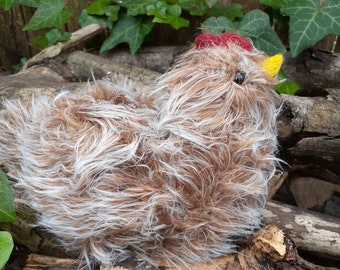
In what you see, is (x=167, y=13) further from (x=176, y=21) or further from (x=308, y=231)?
(x=308, y=231)

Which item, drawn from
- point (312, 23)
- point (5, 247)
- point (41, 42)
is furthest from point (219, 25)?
point (5, 247)

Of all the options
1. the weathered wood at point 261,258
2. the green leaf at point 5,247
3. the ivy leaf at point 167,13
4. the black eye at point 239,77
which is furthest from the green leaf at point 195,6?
the green leaf at point 5,247

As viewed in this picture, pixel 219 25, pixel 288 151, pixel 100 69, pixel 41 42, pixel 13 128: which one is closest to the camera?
pixel 13 128

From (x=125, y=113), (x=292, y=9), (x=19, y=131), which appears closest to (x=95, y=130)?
(x=125, y=113)

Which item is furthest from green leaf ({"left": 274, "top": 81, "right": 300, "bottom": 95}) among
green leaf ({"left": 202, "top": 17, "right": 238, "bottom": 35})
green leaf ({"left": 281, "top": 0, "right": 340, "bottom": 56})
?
green leaf ({"left": 202, "top": 17, "right": 238, "bottom": 35})

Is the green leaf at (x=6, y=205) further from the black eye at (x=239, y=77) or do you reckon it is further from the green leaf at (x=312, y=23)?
the green leaf at (x=312, y=23)

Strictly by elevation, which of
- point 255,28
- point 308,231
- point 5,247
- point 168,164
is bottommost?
point 308,231

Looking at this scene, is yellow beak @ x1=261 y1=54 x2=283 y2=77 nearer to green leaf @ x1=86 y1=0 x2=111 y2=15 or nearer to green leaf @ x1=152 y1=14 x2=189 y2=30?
green leaf @ x1=152 y1=14 x2=189 y2=30
